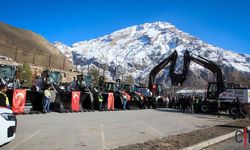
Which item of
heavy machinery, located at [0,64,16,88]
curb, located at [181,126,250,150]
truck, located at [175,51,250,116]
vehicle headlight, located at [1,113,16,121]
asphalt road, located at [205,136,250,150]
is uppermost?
heavy machinery, located at [0,64,16,88]

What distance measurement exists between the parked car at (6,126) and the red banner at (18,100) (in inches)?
316

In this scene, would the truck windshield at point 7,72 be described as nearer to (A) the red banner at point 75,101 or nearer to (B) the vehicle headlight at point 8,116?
(A) the red banner at point 75,101

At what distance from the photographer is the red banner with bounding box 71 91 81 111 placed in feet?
58.9

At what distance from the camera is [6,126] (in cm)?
614

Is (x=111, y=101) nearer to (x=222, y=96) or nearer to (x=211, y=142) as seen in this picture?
(x=222, y=96)

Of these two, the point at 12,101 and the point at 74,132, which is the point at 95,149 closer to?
the point at 74,132

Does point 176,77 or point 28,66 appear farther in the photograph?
point 28,66

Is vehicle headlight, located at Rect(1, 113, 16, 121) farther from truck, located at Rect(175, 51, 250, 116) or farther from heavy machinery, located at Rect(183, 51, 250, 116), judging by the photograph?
heavy machinery, located at Rect(183, 51, 250, 116)

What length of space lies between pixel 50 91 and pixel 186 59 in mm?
21205

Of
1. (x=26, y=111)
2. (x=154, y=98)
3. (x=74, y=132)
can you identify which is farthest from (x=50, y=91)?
(x=154, y=98)

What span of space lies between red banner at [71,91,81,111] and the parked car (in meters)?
11.4

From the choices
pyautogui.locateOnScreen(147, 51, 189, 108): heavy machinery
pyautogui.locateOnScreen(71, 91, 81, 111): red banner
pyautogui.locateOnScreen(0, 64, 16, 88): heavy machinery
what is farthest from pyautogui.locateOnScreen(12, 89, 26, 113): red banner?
pyautogui.locateOnScreen(147, 51, 189, 108): heavy machinery

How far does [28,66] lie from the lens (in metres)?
53.4

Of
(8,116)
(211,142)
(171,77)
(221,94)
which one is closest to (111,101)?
(221,94)
